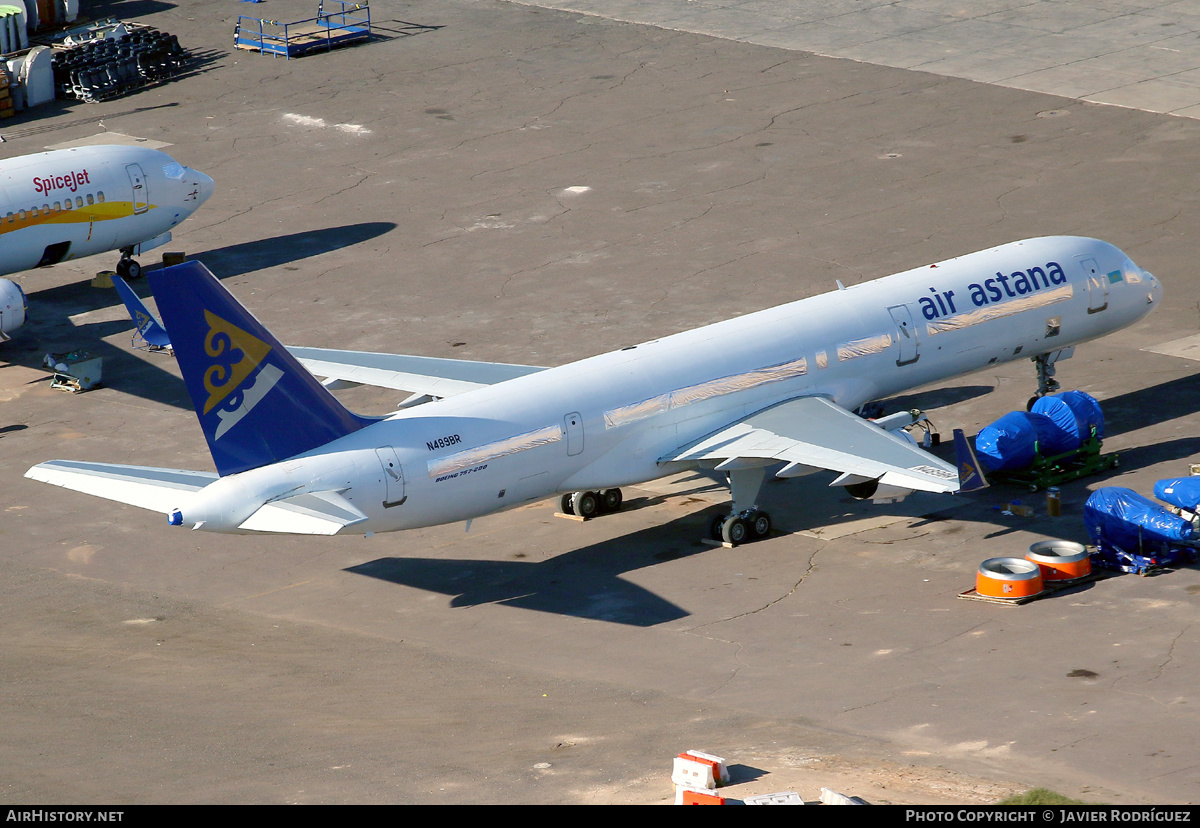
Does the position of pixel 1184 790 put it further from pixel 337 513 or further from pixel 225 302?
pixel 225 302

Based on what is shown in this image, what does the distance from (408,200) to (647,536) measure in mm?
26311

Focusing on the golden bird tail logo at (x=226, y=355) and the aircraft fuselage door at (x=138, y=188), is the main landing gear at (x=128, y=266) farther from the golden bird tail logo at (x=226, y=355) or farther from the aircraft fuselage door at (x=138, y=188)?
the golden bird tail logo at (x=226, y=355)

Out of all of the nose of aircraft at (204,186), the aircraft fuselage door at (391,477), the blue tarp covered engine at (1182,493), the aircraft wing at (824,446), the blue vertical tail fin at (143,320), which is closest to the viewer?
the aircraft fuselage door at (391,477)

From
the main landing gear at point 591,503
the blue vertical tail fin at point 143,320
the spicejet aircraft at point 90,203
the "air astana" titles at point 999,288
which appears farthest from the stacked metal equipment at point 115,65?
the "air astana" titles at point 999,288

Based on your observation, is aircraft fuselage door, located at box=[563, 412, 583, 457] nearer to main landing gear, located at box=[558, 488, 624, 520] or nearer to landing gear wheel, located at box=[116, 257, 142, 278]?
main landing gear, located at box=[558, 488, 624, 520]

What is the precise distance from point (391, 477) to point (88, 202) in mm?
25375

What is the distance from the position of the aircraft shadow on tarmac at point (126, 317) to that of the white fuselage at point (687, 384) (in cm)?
1371

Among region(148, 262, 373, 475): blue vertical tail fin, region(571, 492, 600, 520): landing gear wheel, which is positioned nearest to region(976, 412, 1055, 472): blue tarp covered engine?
region(571, 492, 600, 520): landing gear wheel

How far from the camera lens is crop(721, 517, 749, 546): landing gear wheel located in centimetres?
3084

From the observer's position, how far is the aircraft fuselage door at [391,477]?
27.4m

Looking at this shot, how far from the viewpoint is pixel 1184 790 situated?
20.2m

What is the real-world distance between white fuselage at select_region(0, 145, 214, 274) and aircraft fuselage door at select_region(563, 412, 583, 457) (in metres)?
24.7

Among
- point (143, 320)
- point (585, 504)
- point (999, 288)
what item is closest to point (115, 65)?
point (143, 320)

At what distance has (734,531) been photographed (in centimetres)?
3086
